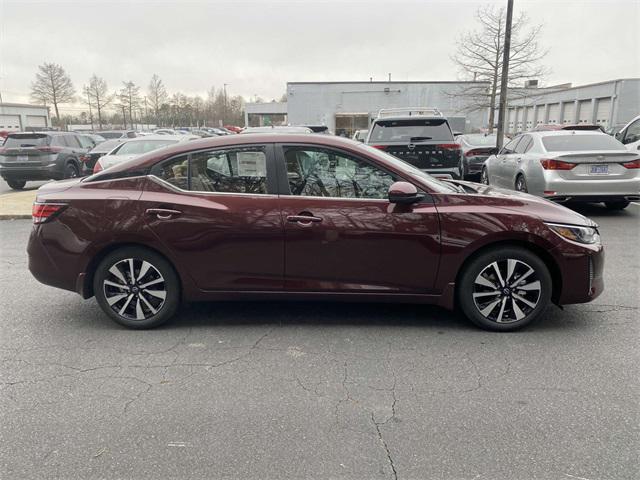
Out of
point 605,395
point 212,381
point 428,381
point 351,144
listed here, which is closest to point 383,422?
point 428,381

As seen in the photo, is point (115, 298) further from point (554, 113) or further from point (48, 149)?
point (554, 113)

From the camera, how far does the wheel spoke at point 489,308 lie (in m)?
3.89

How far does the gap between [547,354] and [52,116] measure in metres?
84.6

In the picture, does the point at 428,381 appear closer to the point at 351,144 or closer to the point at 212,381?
the point at 212,381

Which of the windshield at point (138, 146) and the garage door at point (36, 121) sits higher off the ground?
the garage door at point (36, 121)

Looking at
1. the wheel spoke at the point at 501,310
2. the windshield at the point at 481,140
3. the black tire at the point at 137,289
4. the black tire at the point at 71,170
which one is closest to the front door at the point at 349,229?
the wheel spoke at the point at 501,310

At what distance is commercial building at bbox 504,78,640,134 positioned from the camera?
104ft

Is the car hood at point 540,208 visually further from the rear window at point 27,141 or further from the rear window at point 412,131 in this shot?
the rear window at point 27,141

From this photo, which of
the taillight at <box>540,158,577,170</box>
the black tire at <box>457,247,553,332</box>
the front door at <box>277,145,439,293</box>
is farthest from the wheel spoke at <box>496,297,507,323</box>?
the taillight at <box>540,158,577,170</box>

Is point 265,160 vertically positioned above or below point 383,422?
above

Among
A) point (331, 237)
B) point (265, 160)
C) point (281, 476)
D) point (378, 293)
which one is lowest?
point (281, 476)

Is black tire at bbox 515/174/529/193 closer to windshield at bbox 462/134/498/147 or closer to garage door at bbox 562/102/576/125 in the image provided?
windshield at bbox 462/134/498/147

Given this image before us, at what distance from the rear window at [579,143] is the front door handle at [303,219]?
21.2 feet

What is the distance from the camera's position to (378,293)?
3.93m
